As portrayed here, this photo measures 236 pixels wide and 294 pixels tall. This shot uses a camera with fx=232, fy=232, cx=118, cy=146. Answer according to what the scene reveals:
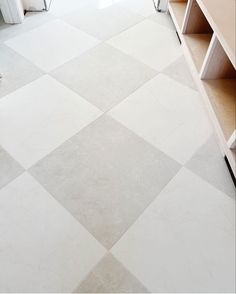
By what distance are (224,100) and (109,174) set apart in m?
0.80

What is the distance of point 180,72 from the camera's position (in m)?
1.73

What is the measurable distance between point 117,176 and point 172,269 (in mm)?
481

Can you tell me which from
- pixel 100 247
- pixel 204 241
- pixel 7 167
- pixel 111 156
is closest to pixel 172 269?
pixel 204 241

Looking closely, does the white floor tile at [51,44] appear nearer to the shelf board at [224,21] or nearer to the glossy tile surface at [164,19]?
the glossy tile surface at [164,19]

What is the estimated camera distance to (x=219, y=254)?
0.96m

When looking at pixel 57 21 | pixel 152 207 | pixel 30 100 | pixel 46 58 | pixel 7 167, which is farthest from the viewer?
pixel 57 21

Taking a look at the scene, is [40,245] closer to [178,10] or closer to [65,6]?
[178,10]

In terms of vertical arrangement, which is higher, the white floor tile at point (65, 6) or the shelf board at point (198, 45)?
the white floor tile at point (65, 6)

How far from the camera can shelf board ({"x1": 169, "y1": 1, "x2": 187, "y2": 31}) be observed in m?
1.93

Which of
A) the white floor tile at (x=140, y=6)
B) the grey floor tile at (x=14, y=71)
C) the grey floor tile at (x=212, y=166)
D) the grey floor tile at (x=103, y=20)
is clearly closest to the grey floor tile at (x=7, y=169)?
the grey floor tile at (x=14, y=71)

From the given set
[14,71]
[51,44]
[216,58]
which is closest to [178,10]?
[216,58]

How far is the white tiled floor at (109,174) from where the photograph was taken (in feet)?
3.05

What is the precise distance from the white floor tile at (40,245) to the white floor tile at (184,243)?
0.55 ft

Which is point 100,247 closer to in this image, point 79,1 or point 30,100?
point 30,100
